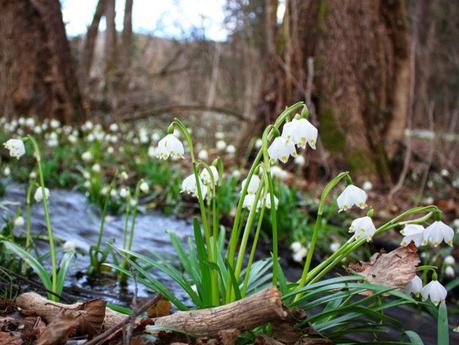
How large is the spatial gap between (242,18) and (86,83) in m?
6.32

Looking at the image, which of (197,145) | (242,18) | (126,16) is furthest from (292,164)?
(242,18)

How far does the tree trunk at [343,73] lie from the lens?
6.79 metres

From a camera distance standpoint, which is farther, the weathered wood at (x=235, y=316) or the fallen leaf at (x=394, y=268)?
the fallen leaf at (x=394, y=268)

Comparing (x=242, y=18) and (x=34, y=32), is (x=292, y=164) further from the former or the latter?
(x=242, y=18)

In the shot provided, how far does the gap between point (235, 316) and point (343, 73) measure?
552 centimetres

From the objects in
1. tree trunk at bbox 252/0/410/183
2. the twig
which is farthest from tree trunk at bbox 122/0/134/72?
the twig

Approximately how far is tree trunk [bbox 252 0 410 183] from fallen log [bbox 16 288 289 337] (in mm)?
5097

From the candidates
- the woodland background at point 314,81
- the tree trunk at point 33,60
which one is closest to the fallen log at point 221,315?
the woodland background at point 314,81

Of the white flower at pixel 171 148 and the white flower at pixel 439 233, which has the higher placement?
the white flower at pixel 171 148

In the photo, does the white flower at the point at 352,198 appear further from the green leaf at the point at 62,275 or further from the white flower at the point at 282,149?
the green leaf at the point at 62,275

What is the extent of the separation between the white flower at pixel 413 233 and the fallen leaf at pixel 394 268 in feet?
0.19

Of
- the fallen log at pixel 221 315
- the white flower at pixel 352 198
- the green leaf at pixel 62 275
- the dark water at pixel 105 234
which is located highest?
the white flower at pixel 352 198

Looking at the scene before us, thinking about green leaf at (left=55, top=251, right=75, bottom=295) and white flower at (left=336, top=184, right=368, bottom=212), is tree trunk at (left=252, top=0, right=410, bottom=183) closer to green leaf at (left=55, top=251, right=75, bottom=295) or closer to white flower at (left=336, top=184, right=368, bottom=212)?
green leaf at (left=55, top=251, right=75, bottom=295)

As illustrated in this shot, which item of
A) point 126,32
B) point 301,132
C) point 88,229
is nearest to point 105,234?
point 88,229
